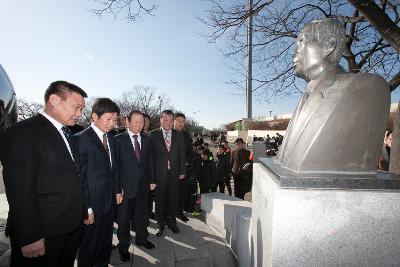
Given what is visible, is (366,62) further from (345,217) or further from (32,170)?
(32,170)

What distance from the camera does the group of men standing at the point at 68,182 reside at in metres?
1.84

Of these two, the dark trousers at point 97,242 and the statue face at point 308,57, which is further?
the dark trousers at point 97,242

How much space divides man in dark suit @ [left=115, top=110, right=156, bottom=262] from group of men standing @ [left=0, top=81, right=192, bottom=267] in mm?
13

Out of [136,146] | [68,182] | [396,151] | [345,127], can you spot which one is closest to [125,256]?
[136,146]

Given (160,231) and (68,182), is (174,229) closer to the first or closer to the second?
(160,231)

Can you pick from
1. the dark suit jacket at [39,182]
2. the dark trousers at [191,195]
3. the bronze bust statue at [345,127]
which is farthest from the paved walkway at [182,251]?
the bronze bust statue at [345,127]

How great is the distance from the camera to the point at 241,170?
6883mm

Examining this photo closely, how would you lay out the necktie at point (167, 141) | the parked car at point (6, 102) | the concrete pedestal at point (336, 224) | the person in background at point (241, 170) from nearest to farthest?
the concrete pedestal at point (336, 224) → the parked car at point (6, 102) → the necktie at point (167, 141) → the person in background at point (241, 170)

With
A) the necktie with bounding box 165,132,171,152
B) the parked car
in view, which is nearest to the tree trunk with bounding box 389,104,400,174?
the necktie with bounding box 165,132,171,152

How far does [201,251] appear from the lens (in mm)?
3785

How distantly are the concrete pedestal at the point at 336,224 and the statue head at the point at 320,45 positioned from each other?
1.05 m

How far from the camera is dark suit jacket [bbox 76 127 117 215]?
2.88 meters

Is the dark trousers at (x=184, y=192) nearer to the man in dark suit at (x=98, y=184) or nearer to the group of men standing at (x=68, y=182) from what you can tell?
the group of men standing at (x=68, y=182)

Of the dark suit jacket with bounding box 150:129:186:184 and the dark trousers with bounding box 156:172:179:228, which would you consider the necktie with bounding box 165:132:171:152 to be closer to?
the dark suit jacket with bounding box 150:129:186:184
